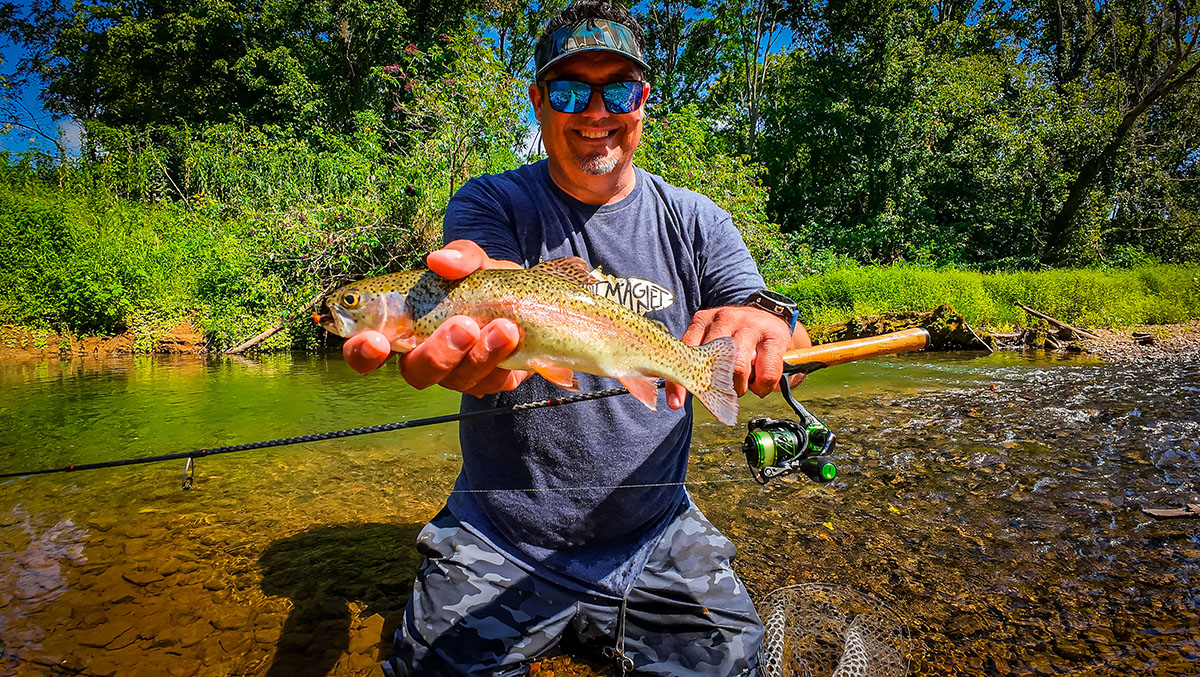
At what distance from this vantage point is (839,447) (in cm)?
621

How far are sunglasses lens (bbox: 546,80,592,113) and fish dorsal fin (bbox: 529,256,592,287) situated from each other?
32.1 inches

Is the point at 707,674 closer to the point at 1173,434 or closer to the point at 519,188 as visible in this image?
the point at 519,188

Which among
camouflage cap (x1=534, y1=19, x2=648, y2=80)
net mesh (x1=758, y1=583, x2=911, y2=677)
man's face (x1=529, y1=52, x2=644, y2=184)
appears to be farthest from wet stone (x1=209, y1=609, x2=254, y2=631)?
camouflage cap (x1=534, y1=19, x2=648, y2=80)

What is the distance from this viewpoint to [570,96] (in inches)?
111

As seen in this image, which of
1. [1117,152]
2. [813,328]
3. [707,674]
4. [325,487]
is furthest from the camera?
[1117,152]

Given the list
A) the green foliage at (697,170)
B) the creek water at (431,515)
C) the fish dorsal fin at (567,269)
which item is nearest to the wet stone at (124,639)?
the creek water at (431,515)

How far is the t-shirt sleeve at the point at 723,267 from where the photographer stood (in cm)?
291

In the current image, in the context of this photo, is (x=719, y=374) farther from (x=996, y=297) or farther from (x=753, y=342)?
(x=996, y=297)

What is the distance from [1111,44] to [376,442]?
124 feet

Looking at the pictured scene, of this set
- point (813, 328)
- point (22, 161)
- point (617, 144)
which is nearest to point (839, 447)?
point (617, 144)

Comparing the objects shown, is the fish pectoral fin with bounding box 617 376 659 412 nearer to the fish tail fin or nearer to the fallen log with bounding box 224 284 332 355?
the fish tail fin

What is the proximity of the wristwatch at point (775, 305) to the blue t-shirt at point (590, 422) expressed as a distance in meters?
0.12

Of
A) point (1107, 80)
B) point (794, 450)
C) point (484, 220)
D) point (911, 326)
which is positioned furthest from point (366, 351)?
point (1107, 80)

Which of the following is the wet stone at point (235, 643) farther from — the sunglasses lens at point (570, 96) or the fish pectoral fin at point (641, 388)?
the sunglasses lens at point (570, 96)
